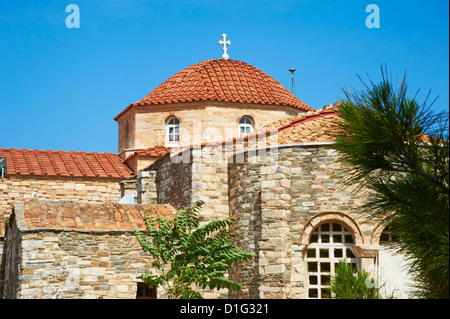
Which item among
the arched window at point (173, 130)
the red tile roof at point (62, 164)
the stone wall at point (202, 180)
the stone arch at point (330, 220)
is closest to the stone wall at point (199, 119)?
the arched window at point (173, 130)

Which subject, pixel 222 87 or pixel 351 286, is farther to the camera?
pixel 222 87

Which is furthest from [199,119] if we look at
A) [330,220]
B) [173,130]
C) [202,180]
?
[330,220]

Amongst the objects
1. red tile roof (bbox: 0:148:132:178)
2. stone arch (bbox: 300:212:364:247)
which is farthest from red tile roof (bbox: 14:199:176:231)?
red tile roof (bbox: 0:148:132:178)

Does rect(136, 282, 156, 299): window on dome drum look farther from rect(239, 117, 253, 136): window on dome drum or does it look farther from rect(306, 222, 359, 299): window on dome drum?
rect(239, 117, 253, 136): window on dome drum

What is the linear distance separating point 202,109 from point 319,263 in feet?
33.1

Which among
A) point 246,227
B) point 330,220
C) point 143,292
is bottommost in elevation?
point 143,292

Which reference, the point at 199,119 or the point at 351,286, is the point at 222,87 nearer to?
the point at 199,119

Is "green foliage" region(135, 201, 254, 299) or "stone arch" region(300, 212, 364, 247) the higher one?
"stone arch" region(300, 212, 364, 247)

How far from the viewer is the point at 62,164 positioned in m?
21.8

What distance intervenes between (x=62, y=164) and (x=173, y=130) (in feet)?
14.2

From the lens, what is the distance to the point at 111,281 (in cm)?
1388

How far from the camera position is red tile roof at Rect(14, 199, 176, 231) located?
14.0m

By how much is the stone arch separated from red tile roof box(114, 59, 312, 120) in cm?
943
